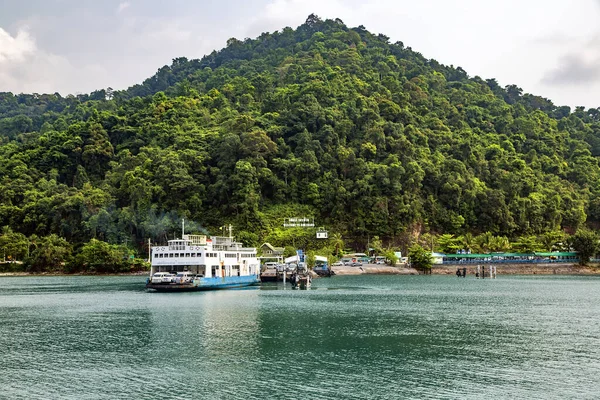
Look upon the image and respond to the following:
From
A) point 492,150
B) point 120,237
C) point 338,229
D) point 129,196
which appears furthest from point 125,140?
point 492,150

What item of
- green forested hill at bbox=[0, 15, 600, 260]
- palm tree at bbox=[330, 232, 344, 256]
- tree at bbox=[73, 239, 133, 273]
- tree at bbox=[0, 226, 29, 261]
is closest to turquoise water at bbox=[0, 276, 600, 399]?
tree at bbox=[73, 239, 133, 273]

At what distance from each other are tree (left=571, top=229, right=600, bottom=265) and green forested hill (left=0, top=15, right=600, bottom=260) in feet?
65.0

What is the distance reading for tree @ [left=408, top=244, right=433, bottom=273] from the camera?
11438 centimetres

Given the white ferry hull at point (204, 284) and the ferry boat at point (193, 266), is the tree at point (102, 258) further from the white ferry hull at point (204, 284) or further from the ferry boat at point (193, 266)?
the white ferry hull at point (204, 284)

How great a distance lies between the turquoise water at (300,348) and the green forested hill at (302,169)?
64.6 m

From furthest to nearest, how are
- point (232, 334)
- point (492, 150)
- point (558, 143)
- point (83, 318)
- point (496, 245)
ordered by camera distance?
point (558, 143) < point (492, 150) < point (496, 245) < point (83, 318) < point (232, 334)

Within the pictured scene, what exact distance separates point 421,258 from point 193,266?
51170 millimetres

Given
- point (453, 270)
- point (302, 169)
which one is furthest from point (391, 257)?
point (302, 169)

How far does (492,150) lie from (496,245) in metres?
38.3

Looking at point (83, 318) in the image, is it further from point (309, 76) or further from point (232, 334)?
point (309, 76)

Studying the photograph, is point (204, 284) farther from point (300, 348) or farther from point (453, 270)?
point (453, 270)

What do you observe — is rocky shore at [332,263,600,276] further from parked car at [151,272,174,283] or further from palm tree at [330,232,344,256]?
parked car at [151,272,174,283]

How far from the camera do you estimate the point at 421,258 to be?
115 m

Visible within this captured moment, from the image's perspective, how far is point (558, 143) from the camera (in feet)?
563
